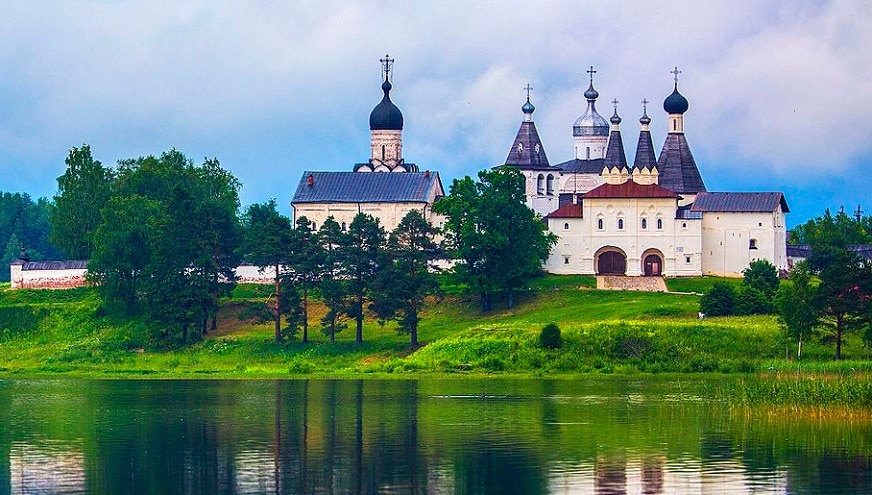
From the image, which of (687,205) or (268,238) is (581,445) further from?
(687,205)

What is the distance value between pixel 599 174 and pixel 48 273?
91.0ft

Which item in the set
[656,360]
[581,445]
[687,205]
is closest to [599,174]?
[687,205]

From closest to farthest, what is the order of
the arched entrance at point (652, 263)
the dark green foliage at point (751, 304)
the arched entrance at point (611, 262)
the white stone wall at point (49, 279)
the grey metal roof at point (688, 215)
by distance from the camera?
the dark green foliage at point (751, 304)
the grey metal roof at point (688, 215)
the arched entrance at point (652, 263)
the arched entrance at point (611, 262)
the white stone wall at point (49, 279)

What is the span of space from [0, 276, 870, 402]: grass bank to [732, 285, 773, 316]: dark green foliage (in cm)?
125

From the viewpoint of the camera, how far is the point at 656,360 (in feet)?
189

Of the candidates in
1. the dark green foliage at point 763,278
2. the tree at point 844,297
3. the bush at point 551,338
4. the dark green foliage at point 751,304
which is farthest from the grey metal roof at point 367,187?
the tree at point 844,297

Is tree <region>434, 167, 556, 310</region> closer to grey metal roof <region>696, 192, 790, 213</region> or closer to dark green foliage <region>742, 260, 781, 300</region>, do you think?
grey metal roof <region>696, 192, 790, 213</region>

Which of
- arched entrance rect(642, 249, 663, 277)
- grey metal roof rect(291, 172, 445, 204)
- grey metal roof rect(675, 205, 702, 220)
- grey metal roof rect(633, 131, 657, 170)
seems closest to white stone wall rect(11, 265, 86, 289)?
grey metal roof rect(291, 172, 445, 204)

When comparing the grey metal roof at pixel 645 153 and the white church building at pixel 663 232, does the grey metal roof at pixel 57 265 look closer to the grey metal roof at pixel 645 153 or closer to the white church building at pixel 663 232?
the white church building at pixel 663 232

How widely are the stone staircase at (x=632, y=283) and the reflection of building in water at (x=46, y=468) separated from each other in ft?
138

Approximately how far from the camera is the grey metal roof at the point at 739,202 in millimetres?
78625

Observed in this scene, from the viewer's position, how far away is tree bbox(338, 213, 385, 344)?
2625 inches

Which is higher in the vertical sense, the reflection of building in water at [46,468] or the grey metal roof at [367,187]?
the grey metal roof at [367,187]

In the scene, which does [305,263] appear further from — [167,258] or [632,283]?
[632,283]
